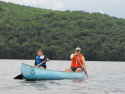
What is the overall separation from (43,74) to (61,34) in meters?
101

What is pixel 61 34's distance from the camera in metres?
131

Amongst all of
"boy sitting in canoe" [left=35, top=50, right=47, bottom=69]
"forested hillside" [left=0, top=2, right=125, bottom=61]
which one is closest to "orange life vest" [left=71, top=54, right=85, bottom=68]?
"boy sitting in canoe" [left=35, top=50, right=47, bottom=69]

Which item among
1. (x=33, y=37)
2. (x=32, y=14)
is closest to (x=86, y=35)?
(x=33, y=37)

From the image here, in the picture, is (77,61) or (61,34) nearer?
(77,61)

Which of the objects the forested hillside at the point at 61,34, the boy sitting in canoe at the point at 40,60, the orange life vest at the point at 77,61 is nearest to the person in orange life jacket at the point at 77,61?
the orange life vest at the point at 77,61

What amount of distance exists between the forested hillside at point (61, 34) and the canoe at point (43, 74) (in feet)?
231

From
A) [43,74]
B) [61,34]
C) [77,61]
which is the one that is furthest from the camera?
[61,34]

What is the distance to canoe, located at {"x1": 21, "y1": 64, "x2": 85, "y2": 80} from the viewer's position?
2958 centimetres

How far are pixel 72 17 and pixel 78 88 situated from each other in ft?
407

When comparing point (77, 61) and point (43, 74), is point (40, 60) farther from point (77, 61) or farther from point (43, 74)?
point (77, 61)

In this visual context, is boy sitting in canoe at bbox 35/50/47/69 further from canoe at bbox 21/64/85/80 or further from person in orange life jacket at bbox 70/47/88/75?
person in orange life jacket at bbox 70/47/88/75

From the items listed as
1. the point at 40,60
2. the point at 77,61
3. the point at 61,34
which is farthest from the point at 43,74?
the point at 61,34

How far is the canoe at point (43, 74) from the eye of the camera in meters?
29.6

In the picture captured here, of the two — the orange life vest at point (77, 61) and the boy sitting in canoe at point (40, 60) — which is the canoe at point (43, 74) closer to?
the orange life vest at point (77, 61)
